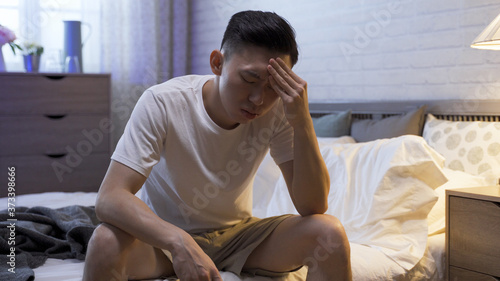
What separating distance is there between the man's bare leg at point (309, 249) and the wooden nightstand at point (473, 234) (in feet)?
1.99

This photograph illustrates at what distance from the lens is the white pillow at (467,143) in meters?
2.00

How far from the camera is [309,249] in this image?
1.33 metres

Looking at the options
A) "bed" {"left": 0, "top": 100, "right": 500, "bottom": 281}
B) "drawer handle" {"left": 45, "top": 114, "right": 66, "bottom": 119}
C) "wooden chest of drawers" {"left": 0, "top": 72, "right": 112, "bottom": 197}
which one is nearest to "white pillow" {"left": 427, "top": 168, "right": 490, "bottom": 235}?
"bed" {"left": 0, "top": 100, "right": 500, "bottom": 281}

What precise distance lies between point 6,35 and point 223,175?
251 centimetres

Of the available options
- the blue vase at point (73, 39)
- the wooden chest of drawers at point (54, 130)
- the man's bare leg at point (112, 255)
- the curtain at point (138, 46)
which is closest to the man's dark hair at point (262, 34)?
the man's bare leg at point (112, 255)

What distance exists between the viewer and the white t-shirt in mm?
1416

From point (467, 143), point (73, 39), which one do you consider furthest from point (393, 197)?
point (73, 39)

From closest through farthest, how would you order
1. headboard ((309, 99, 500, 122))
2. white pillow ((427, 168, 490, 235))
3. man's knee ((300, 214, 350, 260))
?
man's knee ((300, 214, 350, 260)) → white pillow ((427, 168, 490, 235)) → headboard ((309, 99, 500, 122))

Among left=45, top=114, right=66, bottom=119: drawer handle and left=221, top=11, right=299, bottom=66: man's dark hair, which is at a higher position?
left=221, top=11, right=299, bottom=66: man's dark hair

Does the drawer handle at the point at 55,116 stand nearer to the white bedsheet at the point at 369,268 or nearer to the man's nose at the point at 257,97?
the white bedsheet at the point at 369,268

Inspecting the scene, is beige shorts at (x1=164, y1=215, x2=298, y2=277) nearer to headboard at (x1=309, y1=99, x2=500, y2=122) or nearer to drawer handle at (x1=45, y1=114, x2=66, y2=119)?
headboard at (x1=309, y1=99, x2=500, y2=122)

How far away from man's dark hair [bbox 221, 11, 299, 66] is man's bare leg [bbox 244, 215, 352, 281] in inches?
16.9

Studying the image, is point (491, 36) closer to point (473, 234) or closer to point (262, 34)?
point (473, 234)

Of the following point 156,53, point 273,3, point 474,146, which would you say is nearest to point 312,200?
point 474,146
